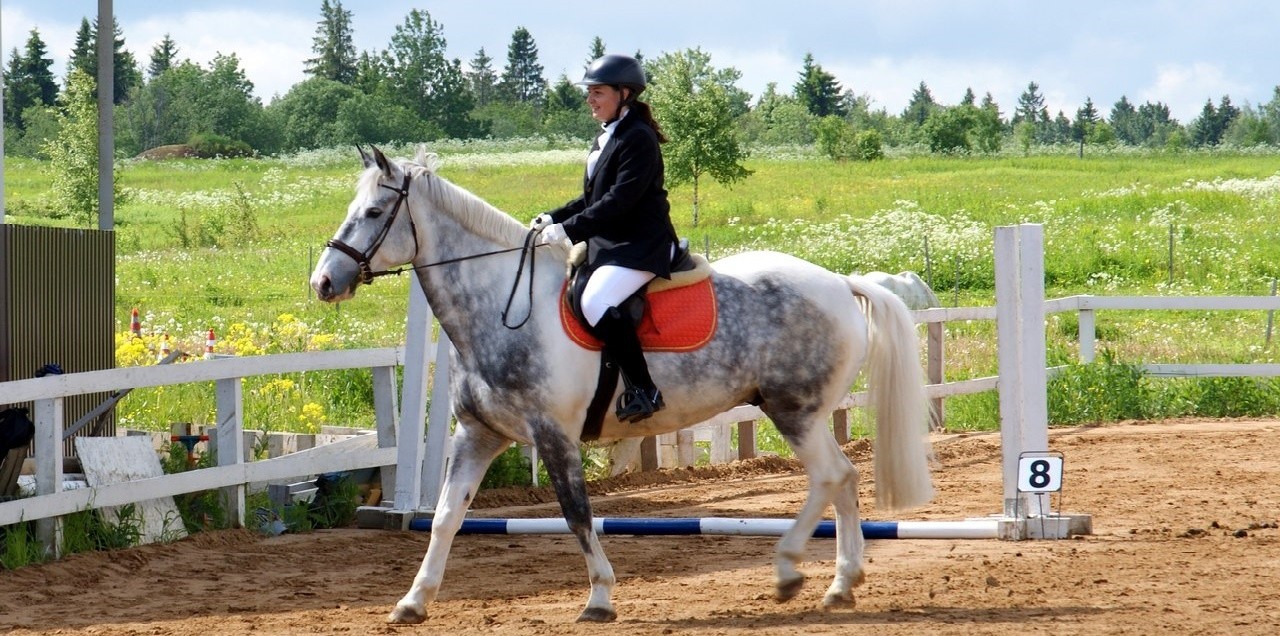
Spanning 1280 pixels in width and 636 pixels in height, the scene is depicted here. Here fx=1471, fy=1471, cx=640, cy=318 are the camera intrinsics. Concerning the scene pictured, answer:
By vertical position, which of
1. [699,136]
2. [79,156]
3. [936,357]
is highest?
[699,136]

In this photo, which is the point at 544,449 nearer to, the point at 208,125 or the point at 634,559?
the point at 634,559

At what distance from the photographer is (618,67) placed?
636 centimetres

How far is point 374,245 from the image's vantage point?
6.20 m

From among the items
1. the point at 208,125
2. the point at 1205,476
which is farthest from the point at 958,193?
the point at 208,125

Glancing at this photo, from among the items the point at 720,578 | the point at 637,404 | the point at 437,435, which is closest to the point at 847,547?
the point at 720,578

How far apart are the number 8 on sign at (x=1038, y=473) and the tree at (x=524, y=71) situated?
148388 mm

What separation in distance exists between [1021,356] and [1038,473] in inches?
24.6

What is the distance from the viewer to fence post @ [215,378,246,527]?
28.6ft

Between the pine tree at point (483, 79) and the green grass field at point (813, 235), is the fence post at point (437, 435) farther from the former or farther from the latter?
the pine tree at point (483, 79)

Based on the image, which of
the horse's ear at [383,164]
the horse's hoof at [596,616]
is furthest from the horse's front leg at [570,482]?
the horse's ear at [383,164]

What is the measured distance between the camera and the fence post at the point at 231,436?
870 cm

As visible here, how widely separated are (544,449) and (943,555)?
2.50 meters

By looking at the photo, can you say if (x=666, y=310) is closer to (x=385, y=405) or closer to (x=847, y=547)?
(x=847, y=547)

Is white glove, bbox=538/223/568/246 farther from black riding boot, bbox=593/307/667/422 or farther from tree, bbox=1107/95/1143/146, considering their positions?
tree, bbox=1107/95/1143/146
